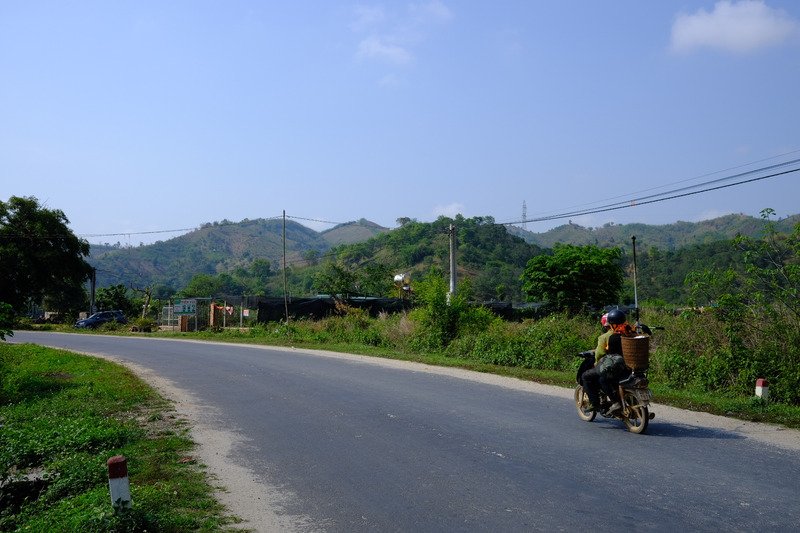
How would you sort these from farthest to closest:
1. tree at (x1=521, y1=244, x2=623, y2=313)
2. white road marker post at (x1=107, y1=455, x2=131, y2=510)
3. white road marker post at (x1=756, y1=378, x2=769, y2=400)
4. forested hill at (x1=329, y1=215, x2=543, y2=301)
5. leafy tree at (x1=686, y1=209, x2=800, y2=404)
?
forested hill at (x1=329, y1=215, x2=543, y2=301) → tree at (x1=521, y1=244, x2=623, y2=313) → leafy tree at (x1=686, y1=209, x2=800, y2=404) → white road marker post at (x1=756, y1=378, x2=769, y2=400) → white road marker post at (x1=107, y1=455, x2=131, y2=510)

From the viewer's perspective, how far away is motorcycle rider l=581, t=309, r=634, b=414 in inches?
407

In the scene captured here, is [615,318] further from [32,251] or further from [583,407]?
[32,251]

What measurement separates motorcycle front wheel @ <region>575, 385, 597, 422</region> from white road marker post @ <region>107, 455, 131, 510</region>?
7310mm

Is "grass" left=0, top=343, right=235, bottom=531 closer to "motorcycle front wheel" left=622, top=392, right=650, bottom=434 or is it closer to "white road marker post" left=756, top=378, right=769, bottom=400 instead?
"motorcycle front wheel" left=622, top=392, right=650, bottom=434

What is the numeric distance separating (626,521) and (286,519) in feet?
9.95

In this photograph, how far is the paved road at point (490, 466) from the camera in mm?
6254

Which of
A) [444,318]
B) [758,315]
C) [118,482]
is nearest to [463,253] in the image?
[444,318]

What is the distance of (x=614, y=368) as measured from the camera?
1027cm

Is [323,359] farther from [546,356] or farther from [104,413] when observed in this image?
[104,413]

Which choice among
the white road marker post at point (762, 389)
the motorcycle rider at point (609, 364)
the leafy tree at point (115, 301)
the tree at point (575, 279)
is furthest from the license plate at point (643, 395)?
the leafy tree at point (115, 301)

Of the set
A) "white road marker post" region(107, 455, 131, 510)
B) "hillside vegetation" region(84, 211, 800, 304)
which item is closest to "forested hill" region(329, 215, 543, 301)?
"hillside vegetation" region(84, 211, 800, 304)

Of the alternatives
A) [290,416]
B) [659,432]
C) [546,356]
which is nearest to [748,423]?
[659,432]

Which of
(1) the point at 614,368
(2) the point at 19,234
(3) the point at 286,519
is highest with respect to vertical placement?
(2) the point at 19,234

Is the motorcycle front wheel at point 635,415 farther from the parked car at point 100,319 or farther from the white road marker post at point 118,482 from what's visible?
the parked car at point 100,319
